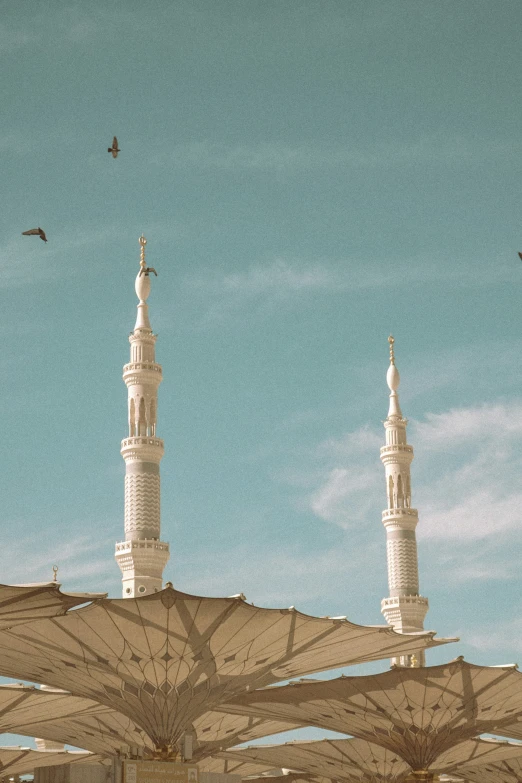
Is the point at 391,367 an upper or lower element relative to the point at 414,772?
upper

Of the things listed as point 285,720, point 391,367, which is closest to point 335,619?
point 285,720

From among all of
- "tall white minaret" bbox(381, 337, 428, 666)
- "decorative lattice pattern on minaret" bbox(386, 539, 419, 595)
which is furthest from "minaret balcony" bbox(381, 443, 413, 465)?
"decorative lattice pattern on minaret" bbox(386, 539, 419, 595)

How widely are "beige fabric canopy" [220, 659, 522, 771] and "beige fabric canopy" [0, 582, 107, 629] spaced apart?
11348mm

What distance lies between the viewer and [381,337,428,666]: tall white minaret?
198 feet

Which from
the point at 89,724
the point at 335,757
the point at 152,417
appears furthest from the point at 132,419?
the point at 335,757

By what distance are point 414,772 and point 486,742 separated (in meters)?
8.10

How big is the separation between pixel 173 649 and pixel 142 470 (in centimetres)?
2092

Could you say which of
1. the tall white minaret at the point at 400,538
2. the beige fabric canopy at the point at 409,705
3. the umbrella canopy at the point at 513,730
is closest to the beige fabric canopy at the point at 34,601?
the beige fabric canopy at the point at 409,705

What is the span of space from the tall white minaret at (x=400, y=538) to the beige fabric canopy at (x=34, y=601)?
112 ft

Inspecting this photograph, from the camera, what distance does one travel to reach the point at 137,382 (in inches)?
2085

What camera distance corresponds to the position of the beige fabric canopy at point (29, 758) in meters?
46.6

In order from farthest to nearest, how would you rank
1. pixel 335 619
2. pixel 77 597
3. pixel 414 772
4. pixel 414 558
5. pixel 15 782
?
pixel 414 558
pixel 15 782
pixel 414 772
pixel 335 619
pixel 77 597

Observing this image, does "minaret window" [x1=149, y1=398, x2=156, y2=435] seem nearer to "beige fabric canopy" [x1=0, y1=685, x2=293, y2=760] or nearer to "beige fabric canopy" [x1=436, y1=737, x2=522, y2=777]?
"beige fabric canopy" [x1=0, y1=685, x2=293, y2=760]

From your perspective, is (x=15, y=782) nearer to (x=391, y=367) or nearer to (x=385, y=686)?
(x=385, y=686)
